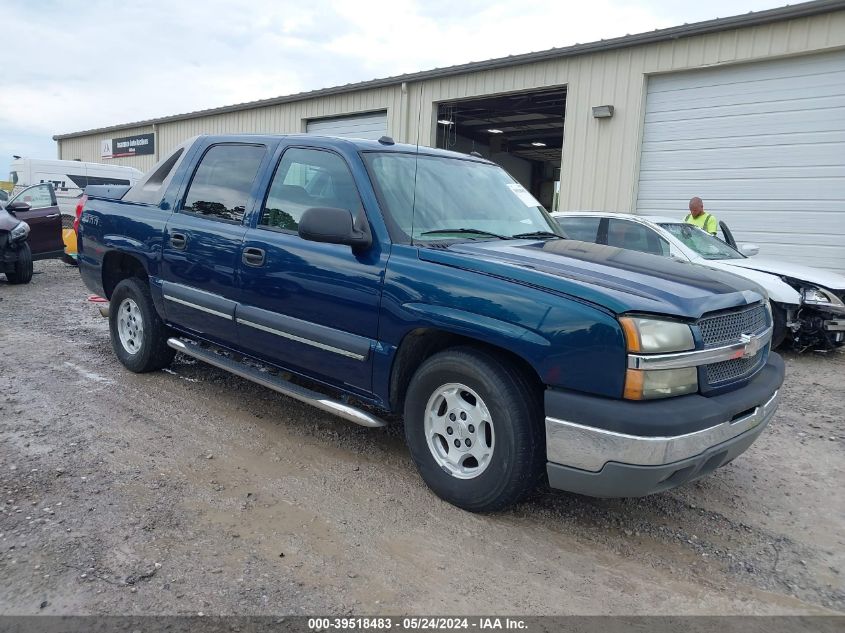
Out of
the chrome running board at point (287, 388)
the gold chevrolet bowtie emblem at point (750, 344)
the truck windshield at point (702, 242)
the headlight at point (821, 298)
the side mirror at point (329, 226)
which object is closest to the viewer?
the gold chevrolet bowtie emblem at point (750, 344)

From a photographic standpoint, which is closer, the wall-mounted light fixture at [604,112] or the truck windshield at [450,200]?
the truck windshield at [450,200]

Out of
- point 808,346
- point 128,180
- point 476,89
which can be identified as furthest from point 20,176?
point 808,346

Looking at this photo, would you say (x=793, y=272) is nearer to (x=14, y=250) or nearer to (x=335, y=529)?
(x=335, y=529)

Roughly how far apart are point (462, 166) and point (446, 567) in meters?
2.53

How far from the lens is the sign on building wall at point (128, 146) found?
985 inches

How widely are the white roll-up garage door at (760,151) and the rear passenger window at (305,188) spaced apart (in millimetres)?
9181

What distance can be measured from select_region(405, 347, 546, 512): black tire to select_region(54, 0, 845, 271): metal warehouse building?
26.9ft

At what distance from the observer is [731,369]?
9.98ft

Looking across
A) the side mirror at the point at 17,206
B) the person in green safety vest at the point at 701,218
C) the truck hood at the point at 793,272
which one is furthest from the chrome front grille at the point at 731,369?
the side mirror at the point at 17,206

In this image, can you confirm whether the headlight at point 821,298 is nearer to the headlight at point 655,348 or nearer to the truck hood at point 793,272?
the truck hood at point 793,272

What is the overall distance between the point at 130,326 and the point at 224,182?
1.73 metres

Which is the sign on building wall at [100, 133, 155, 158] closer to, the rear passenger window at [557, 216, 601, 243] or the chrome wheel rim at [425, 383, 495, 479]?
the rear passenger window at [557, 216, 601, 243]

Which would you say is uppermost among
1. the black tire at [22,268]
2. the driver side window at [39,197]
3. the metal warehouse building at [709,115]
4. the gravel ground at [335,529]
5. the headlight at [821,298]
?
the metal warehouse building at [709,115]

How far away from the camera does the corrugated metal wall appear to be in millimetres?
10039
